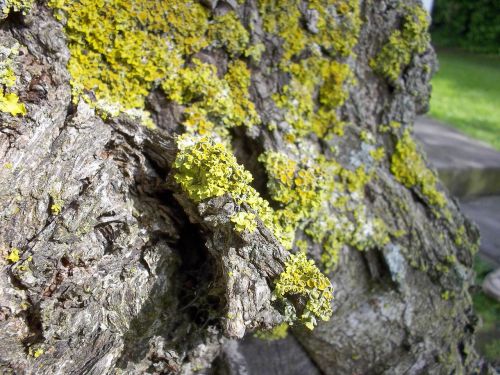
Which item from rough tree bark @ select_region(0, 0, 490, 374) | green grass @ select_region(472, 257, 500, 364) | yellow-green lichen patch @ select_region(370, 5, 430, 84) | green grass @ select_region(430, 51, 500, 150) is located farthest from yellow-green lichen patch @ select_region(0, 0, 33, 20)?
green grass @ select_region(430, 51, 500, 150)

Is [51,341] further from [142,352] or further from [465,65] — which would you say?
[465,65]

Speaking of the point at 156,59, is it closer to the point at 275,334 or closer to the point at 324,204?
the point at 324,204

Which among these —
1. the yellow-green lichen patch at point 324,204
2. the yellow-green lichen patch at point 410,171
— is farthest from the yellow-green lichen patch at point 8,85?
the yellow-green lichen patch at point 410,171

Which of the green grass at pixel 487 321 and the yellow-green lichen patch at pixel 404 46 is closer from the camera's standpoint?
the yellow-green lichen patch at pixel 404 46

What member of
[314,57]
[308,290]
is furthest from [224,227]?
[314,57]

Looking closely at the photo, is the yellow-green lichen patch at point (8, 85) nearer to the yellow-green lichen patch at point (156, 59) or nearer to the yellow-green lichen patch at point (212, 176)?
the yellow-green lichen patch at point (156, 59)

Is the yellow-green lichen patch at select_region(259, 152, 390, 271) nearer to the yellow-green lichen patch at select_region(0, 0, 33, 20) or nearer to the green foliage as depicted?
the yellow-green lichen patch at select_region(0, 0, 33, 20)
